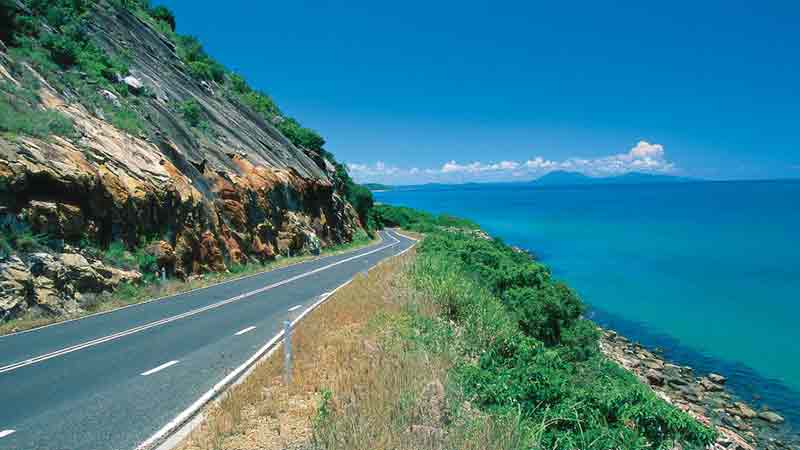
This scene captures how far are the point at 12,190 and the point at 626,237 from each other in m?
84.7

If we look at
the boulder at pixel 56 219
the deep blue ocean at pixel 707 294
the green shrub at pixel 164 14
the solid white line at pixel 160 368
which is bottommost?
the deep blue ocean at pixel 707 294

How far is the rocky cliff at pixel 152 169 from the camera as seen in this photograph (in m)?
14.0

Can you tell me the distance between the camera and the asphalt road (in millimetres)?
5695

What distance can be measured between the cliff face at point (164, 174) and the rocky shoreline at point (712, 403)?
19.3 meters

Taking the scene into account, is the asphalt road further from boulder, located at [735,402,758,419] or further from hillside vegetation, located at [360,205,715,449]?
boulder, located at [735,402,758,419]

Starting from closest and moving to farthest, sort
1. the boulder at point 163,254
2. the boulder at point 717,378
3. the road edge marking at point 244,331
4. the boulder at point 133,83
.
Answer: the road edge marking at point 244,331, the boulder at point 163,254, the boulder at point 717,378, the boulder at point 133,83

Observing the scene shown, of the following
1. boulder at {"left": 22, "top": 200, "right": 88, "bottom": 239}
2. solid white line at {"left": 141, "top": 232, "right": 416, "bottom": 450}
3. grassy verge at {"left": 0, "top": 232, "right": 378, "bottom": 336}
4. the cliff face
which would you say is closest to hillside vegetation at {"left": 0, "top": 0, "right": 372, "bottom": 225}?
the cliff face

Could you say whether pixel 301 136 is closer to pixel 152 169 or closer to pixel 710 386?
pixel 152 169

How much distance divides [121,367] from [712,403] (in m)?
19.7

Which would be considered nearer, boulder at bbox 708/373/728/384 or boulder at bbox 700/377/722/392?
boulder at bbox 700/377/722/392

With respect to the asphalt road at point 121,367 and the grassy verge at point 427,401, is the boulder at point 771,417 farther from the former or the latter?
the asphalt road at point 121,367

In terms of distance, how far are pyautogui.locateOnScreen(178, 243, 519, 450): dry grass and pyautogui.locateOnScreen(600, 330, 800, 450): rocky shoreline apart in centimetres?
1099

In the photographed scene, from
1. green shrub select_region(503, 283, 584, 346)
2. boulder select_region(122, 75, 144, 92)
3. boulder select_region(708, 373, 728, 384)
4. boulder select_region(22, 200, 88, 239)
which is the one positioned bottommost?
boulder select_region(708, 373, 728, 384)

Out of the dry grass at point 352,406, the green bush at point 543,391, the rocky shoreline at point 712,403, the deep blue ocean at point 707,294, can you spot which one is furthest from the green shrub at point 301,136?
the dry grass at point 352,406
